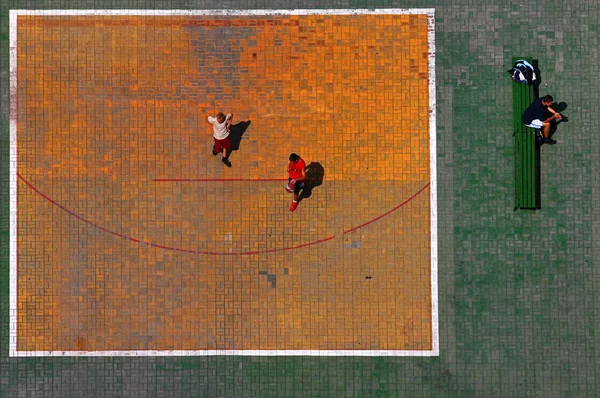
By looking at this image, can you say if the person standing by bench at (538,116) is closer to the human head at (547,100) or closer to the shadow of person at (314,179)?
the human head at (547,100)

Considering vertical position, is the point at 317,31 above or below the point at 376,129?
above

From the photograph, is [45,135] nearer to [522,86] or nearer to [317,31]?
[317,31]

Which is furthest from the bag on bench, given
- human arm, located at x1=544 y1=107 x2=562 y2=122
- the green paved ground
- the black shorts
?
the black shorts

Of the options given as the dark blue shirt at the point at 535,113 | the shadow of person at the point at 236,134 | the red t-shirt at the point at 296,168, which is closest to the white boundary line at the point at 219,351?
the dark blue shirt at the point at 535,113

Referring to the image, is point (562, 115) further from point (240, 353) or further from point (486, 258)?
point (240, 353)

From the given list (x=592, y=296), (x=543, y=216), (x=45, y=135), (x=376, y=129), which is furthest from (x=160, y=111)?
(x=592, y=296)
